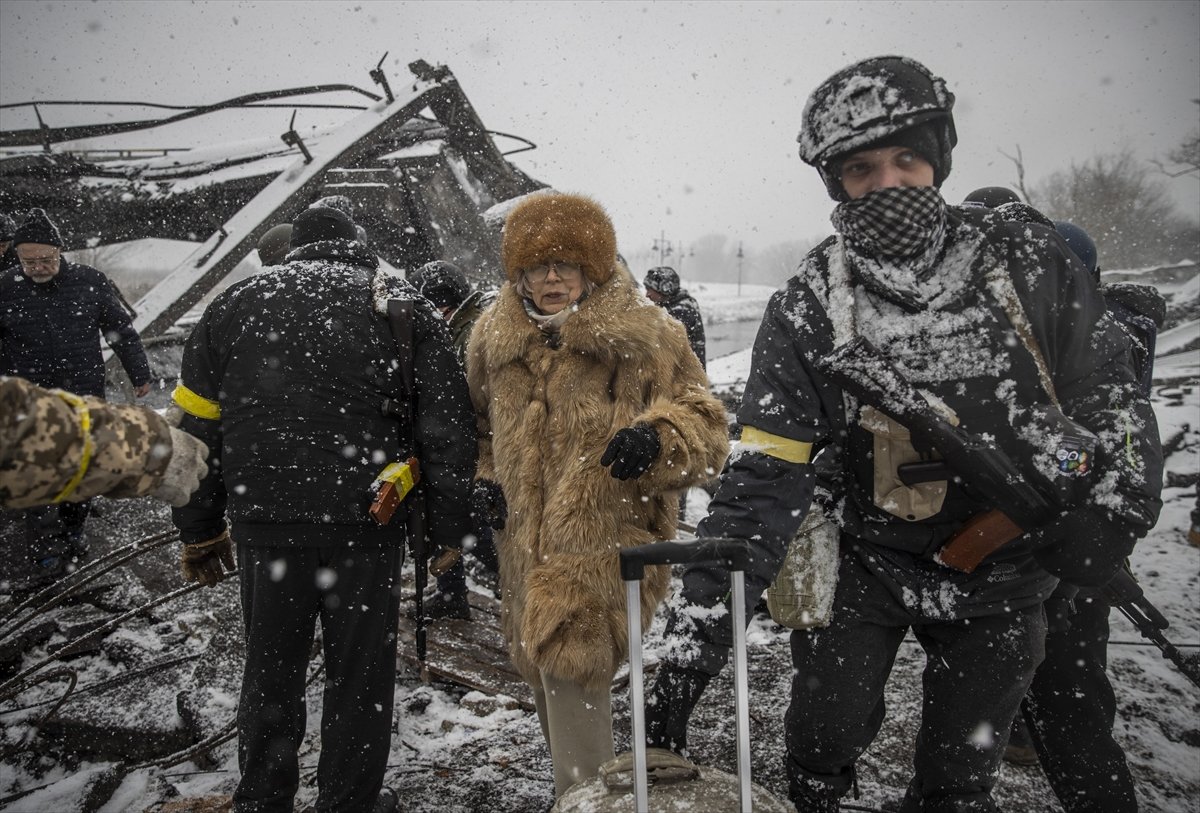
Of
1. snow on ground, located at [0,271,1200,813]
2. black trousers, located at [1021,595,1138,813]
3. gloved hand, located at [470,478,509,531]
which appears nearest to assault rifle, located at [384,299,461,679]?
gloved hand, located at [470,478,509,531]

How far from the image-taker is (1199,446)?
7.63 metres

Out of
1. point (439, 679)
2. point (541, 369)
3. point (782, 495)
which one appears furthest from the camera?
point (439, 679)

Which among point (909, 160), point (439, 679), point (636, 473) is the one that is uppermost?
point (909, 160)

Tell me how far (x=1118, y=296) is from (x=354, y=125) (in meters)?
8.06

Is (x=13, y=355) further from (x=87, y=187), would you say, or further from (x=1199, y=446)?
(x=1199, y=446)

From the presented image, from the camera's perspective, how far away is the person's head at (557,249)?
2641mm

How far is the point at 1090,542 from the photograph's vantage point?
1.58 m

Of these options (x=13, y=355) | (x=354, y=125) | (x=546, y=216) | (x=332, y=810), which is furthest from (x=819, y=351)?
(x=354, y=125)

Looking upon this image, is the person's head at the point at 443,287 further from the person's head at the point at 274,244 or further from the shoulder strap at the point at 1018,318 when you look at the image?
the shoulder strap at the point at 1018,318

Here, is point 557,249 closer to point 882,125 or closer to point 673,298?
point 882,125

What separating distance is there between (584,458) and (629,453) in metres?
0.29

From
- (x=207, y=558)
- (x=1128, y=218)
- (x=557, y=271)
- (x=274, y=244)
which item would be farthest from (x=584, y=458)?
(x=1128, y=218)

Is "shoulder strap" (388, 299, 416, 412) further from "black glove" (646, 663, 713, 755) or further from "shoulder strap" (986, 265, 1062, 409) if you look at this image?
"shoulder strap" (986, 265, 1062, 409)

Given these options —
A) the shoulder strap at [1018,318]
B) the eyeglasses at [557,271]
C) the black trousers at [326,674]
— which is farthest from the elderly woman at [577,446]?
the shoulder strap at [1018,318]
